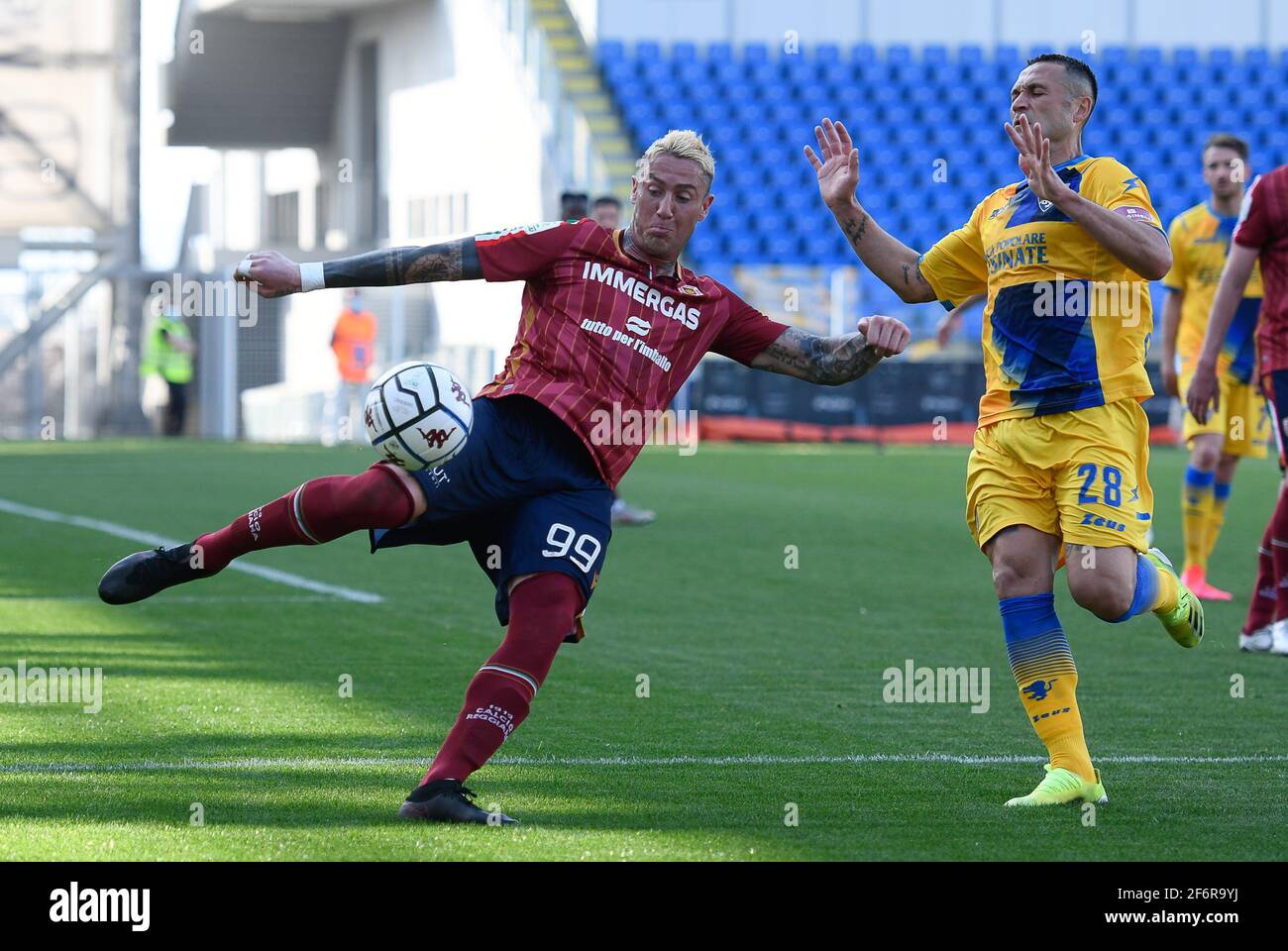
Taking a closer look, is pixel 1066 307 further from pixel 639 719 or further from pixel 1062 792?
pixel 639 719

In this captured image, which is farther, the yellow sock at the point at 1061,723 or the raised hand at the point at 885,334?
the raised hand at the point at 885,334

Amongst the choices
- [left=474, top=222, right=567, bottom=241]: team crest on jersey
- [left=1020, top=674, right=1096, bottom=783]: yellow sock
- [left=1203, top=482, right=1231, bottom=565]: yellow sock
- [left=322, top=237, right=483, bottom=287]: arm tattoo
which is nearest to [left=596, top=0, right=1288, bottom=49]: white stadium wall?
[left=1203, top=482, right=1231, bottom=565]: yellow sock

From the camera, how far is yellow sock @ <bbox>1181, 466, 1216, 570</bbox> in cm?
984

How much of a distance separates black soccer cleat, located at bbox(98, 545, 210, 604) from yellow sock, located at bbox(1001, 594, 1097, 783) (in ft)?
6.76

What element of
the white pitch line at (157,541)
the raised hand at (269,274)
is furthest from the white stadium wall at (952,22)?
the raised hand at (269,274)

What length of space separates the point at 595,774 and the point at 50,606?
4.56 meters

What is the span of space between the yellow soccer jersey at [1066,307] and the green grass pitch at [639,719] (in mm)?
1027

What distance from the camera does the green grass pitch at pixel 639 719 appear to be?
443 cm

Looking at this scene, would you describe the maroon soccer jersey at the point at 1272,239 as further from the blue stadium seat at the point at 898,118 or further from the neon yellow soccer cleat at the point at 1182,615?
the blue stadium seat at the point at 898,118

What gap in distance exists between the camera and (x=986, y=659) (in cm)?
763

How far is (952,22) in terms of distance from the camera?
105 ft

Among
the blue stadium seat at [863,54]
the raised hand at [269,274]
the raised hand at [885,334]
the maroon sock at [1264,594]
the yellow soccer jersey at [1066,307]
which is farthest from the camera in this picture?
the blue stadium seat at [863,54]

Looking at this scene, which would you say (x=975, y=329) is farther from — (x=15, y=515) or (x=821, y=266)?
(x=15, y=515)

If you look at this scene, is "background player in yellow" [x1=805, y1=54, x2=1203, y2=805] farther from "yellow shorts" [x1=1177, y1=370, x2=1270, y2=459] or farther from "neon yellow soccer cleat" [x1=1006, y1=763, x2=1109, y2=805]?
"yellow shorts" [x1=1177, y1=370, x2=1270, y2=459]
